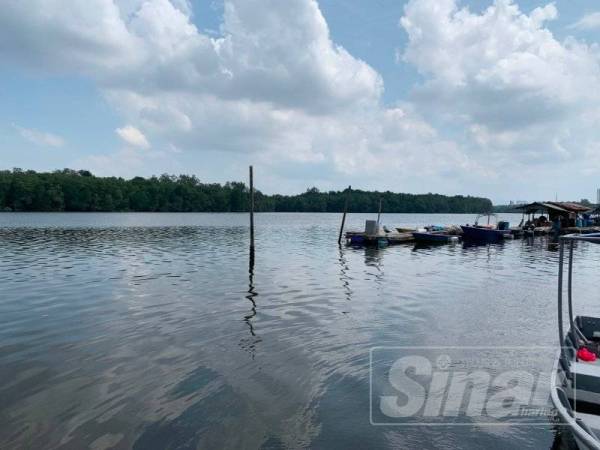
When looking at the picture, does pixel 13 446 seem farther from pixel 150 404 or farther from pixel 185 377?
pixel 185 377

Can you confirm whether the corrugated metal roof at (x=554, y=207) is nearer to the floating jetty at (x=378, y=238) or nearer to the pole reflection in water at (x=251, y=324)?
the floating jetty at (x=378, y=238)

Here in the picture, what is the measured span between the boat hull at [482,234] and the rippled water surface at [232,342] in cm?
2816

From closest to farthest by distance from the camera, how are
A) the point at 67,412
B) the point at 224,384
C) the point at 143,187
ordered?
the point at 67,412 < the point at 224,384 < the point at 143,187

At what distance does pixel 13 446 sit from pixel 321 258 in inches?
1210

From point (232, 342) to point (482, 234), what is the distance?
173 feet

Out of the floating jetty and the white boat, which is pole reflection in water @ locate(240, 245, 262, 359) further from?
the floating jetty

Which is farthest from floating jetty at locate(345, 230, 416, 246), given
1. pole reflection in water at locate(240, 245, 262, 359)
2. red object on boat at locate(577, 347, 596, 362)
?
red object on boat at locate(577, 347, 596, 362)

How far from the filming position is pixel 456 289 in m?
23.2

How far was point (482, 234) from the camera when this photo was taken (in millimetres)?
58344

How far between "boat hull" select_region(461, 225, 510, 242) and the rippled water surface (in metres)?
28.2

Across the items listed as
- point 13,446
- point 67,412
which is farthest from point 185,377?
point 13,446

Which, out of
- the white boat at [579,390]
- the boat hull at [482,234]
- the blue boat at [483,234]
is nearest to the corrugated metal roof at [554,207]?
the blue boat at [483,234]

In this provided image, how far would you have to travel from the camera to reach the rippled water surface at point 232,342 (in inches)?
Answer: 320

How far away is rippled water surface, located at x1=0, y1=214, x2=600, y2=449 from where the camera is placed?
320 inches
